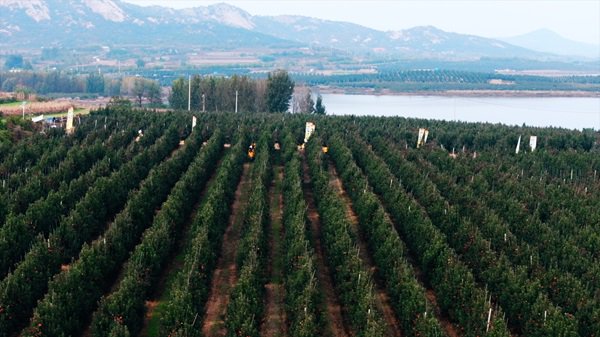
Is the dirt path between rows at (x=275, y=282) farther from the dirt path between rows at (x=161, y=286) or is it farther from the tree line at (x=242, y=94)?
the tree line at (x=242, y=94)

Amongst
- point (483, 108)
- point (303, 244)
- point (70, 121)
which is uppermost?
point (70, 121)

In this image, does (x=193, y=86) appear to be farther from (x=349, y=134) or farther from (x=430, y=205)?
(x=430, y=205)

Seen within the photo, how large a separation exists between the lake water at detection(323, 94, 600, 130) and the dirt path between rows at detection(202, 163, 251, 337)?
65.5 metres

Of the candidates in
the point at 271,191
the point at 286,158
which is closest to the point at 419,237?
the point at 271,191

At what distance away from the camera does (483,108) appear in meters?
122

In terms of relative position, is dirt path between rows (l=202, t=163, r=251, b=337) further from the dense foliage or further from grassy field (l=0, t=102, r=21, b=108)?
grassy field (l=0, t=102, r=21, b=108)

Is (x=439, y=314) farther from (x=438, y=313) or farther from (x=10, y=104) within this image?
(x=10, y=104)

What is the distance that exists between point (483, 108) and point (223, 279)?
352 ft

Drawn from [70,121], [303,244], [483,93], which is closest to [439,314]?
[303,244]

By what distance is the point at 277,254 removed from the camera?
80.5 feet

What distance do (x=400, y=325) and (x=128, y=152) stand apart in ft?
73.8

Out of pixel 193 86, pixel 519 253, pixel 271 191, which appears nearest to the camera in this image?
pixel 519 253

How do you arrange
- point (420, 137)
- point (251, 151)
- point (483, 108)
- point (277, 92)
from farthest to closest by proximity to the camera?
point (483, 108)
point (277, 92)
point (420, 137)
point (251, 151)

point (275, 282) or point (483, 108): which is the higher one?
point (275, 282)
